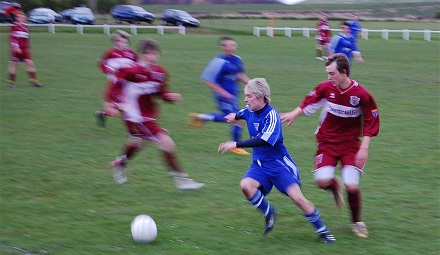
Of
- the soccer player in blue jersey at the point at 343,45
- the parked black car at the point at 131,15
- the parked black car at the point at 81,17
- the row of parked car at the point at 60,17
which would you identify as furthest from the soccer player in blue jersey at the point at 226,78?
the parked black car at the point at 131,15

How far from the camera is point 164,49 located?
29609 mm

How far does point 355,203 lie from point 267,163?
897 mm

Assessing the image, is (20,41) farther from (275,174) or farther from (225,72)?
(275,174)

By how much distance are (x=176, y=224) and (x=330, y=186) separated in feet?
5.02

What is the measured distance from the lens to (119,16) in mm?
47688

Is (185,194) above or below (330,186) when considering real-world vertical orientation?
below

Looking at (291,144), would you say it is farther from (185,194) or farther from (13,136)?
(13,136)

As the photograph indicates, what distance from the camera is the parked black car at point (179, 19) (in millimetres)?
45562

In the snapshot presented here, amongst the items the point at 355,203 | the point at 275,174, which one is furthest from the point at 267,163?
the point at 355,203

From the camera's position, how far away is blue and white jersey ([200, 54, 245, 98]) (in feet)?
33.1

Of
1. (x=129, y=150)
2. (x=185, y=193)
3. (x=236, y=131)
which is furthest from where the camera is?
(x=236, y=131)

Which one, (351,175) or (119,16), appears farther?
(119,16)

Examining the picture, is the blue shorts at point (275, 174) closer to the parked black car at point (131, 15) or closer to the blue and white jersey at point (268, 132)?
the blue and white jersey at point (268, 132)

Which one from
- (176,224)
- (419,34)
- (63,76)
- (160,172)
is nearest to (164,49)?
(63,76)
